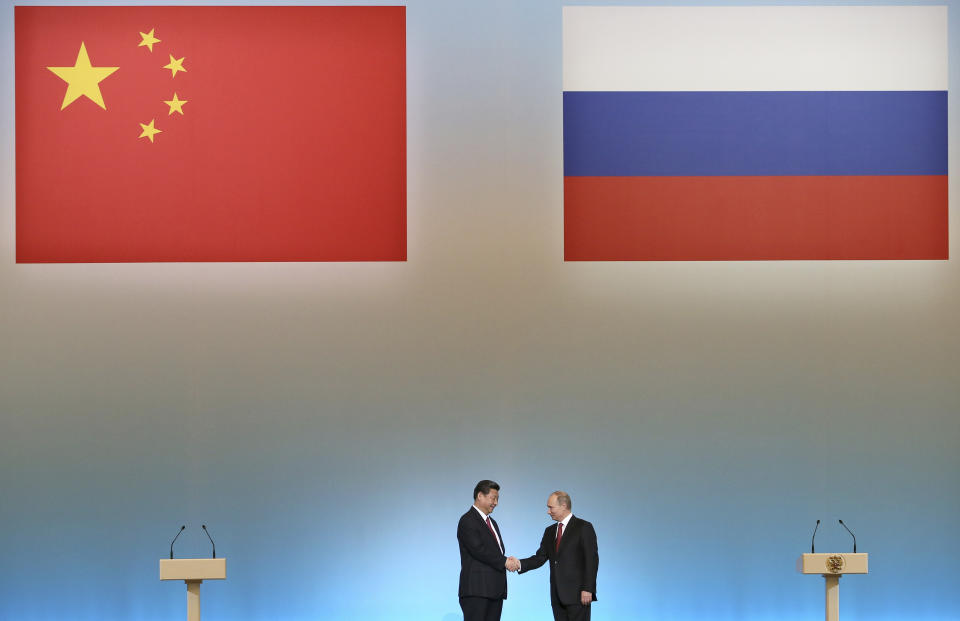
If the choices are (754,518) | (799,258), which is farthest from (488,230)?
(754,518)

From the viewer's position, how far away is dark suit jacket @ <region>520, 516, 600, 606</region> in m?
5.44

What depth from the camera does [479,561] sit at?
5.66m

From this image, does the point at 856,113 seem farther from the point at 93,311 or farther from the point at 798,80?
the point at 93,311

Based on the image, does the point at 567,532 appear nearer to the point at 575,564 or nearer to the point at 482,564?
the point at 575,564

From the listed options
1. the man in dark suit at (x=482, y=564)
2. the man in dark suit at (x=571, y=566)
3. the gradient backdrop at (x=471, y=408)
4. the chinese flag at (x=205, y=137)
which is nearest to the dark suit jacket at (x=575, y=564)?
the man in dark suit at (x=571, y=566)

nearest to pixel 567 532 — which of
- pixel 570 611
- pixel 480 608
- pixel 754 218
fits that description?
pixel 570 611

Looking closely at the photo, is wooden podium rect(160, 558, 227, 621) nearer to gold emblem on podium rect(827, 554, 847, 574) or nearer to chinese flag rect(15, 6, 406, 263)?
chinese flag rect(15, 6, 406, 263)

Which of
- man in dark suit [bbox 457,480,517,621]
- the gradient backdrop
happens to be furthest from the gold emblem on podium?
man in dark suit [bbox 457,480,517,621]

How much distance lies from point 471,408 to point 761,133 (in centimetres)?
278

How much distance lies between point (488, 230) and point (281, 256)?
4.72 feet

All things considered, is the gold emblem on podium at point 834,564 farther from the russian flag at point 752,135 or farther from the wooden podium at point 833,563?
the russian flag at point 752,135

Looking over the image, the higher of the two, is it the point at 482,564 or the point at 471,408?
the point at 471,408

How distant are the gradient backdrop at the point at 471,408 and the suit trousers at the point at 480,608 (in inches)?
40.7

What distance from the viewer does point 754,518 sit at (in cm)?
677
